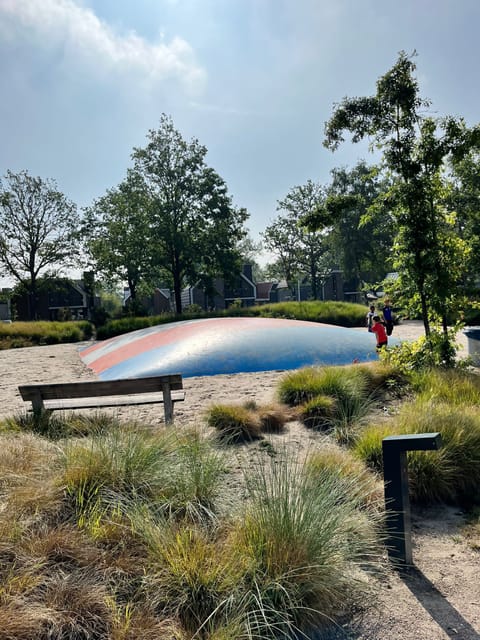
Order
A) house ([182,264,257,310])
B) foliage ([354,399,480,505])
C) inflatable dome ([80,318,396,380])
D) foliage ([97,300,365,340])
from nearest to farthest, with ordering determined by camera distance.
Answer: foliage ([354,399,480,505]) < inflatable dome ([80,318,396,380]) < foliage ([97,300,365,340]) < house ([182,264,257,310])

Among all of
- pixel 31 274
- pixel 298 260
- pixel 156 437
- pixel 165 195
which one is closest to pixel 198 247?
pixel 165 195

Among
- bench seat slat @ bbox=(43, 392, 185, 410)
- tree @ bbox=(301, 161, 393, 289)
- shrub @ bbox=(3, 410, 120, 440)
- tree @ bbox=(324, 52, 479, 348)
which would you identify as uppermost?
tree @ bbox=(301, 161, 393, 289)

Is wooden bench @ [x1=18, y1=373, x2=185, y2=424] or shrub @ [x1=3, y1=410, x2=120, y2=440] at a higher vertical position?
wooden bench @ [x1=18, y1=373, x2=185, y2=424]

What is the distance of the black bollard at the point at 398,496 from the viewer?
2.95 metres

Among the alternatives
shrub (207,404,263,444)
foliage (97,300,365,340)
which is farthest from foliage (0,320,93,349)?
shrub (207,404,263,444)

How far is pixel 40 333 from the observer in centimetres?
2580

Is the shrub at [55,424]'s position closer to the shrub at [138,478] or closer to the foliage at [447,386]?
the shrub at [138,478]

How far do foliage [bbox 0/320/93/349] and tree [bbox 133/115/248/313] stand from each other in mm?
7818

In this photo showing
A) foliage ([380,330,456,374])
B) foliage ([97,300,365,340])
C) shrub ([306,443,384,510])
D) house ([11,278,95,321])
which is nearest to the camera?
shrub ([306,443,384,510])

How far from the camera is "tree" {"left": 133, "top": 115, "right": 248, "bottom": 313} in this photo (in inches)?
1305

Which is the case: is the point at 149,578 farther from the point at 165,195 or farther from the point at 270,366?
the point at 165,195

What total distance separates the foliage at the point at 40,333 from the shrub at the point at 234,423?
68.5ft

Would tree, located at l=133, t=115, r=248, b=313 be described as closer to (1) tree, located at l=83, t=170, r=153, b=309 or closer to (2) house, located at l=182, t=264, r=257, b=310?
(1) tree, located at l=83, t=170, r=153, b=309

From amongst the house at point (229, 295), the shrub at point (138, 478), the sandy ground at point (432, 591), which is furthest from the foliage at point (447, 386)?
the house at point (229, 295)
